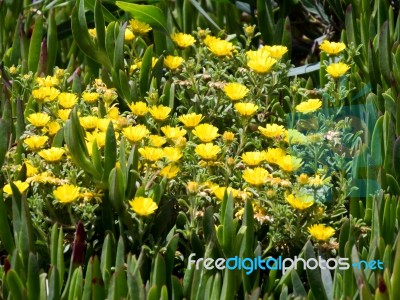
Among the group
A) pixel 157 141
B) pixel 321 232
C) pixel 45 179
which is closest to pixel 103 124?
pixel 157 141

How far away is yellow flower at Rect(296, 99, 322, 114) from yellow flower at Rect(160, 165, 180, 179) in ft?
1.24

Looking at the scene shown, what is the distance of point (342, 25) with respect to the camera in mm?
2699

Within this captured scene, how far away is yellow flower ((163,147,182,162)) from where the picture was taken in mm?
1854

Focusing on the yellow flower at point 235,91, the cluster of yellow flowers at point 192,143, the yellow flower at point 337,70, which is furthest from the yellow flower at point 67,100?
the yellow flower at point 337,70

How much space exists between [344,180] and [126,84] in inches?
26.5

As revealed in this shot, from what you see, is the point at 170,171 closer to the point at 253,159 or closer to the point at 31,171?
the point at 253,159

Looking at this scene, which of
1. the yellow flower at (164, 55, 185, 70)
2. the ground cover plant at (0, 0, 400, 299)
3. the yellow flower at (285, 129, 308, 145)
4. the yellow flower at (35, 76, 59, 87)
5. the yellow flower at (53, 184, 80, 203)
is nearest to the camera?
the ground cover plant at (0, 0, 400, 299)

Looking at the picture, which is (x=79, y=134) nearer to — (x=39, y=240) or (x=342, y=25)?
(x=39, y=240)

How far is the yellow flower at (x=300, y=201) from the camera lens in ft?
5.77

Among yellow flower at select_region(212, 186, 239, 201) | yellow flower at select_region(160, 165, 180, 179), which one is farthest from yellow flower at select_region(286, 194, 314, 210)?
yellow flower at select_region(160, 165, 180, 179)

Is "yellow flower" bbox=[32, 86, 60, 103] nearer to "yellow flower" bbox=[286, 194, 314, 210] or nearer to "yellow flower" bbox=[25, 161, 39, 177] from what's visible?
"yellow flower" bbox=[25, 161, 39, 177]

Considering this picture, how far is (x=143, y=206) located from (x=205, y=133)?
11.2 inches

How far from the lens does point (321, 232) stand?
→ 1733mm

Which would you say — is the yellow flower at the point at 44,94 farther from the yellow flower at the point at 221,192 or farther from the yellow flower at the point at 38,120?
the yellow flower at the point at 221,192
